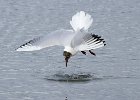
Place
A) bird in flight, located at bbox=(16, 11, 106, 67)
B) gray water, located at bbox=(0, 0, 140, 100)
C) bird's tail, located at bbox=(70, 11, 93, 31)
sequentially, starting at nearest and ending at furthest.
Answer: bird in flight, located at bbox=(16, 11, 106, 67), gray water, located at bbox=(0, 0, 140, 100), bird's tail, located at bbox=(70, 11, 93, 31)

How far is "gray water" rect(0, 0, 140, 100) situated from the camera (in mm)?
9492

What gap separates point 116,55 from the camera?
37.3ft

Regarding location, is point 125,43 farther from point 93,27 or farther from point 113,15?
point 113,15

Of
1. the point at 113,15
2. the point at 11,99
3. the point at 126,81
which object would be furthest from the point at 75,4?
the point at 11,99

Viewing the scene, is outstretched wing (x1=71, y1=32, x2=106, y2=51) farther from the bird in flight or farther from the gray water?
the gray water

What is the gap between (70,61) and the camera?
11289mm

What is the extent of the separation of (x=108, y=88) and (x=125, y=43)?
2.60 metres

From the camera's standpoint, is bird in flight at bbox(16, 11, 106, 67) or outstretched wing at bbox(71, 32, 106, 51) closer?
outstretched wing at bbox(71, 32, 106, 51)

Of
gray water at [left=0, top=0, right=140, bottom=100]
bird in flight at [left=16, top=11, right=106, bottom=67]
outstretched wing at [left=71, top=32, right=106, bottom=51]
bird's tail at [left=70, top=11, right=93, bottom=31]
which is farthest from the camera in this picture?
bird's tail at [left=70, top=11, right=93, bottom=31]

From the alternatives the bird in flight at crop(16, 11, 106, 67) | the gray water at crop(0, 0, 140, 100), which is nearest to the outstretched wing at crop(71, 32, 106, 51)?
the bird in flight at crop(16, 11, 106, 67)

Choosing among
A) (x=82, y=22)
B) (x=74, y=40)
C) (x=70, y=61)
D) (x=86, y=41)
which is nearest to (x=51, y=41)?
(x=74, y=40)

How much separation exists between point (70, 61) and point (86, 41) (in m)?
2.24

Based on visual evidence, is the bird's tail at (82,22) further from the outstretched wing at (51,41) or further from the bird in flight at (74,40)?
the outstretched wing at (51,41)

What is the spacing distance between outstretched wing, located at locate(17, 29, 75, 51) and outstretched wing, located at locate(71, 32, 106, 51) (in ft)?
0.48
